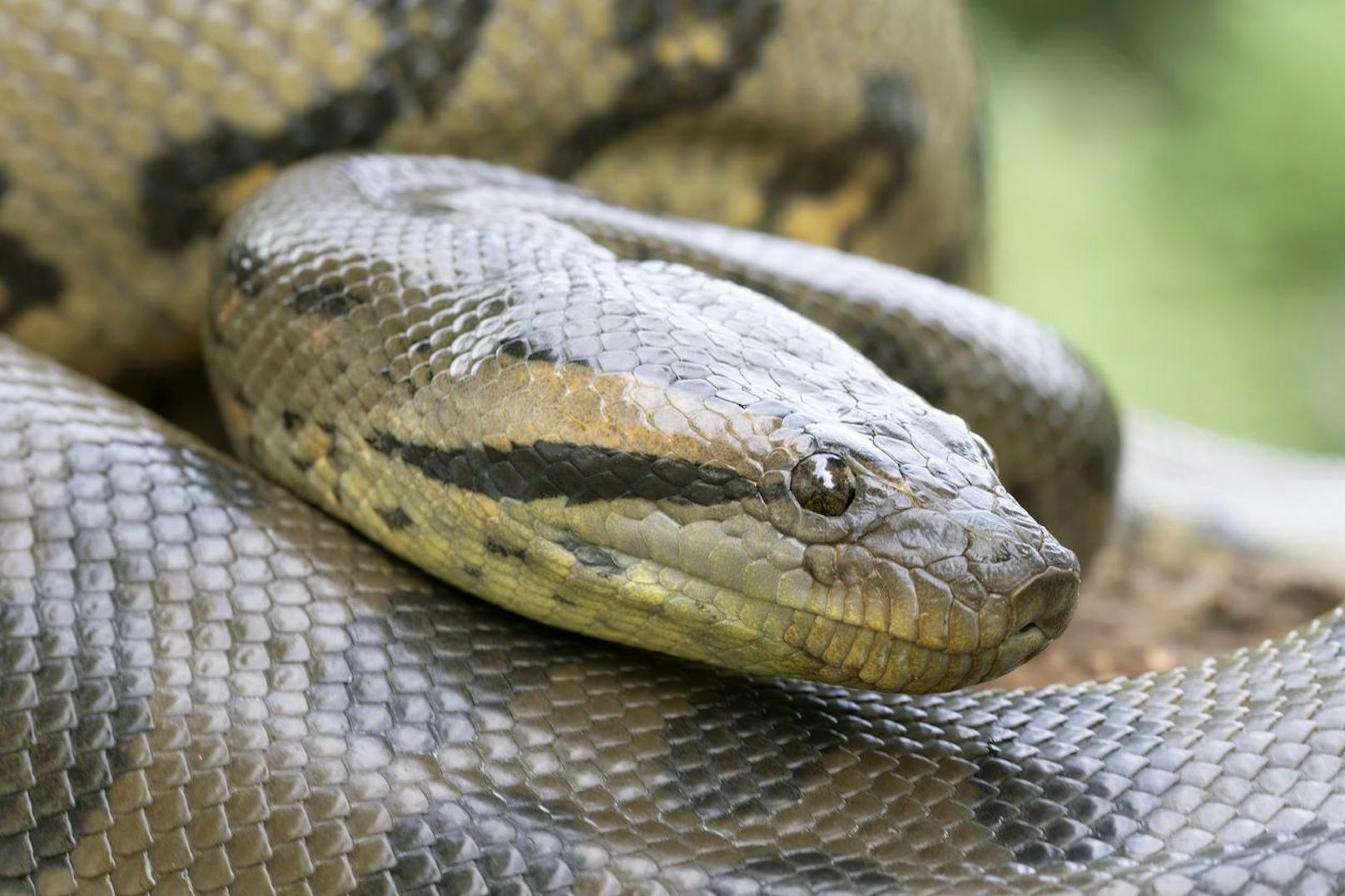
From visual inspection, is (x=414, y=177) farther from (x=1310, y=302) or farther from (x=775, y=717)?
(x=1310, y=302)

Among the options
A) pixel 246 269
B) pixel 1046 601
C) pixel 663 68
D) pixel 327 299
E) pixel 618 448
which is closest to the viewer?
pixel 1046 601

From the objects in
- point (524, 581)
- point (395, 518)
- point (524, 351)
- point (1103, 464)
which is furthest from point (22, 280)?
point (1103, 464)

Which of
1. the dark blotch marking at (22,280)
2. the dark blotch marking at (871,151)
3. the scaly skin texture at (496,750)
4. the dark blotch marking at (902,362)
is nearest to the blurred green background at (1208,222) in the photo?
the dark blotch marking at (871,151)

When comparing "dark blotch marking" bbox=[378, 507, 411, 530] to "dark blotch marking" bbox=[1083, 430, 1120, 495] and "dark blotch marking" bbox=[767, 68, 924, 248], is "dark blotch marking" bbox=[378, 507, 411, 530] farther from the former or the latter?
"dark blotch marking" bbox=[767, 68, 924, 248]

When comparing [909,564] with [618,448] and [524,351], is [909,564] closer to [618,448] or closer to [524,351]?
[618,448]

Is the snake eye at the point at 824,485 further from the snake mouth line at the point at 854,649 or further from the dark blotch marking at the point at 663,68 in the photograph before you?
the dark blotch marking at the point at 663,68

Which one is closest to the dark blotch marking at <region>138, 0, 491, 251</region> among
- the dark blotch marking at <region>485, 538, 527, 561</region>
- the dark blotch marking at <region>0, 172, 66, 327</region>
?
the dark blotch marking at <region>0, 172, 66, 327</region>

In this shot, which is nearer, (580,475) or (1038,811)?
(1038,811)

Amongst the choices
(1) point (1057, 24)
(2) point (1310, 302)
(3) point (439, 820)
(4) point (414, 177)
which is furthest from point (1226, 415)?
(3) point (439, 820)
